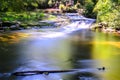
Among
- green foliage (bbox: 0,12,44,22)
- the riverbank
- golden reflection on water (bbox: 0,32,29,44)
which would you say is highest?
green foliage (bbox: 0,12,44,22)

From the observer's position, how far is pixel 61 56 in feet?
82.4

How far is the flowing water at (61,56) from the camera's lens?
64.2 ft

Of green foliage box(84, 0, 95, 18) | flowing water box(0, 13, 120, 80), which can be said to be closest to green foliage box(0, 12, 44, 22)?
green foliage box(84, 0, 95, 18)

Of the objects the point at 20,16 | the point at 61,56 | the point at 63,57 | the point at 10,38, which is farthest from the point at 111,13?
the point at 63,57

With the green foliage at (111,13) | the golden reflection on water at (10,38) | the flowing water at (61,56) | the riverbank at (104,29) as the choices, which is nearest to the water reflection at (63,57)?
the flowing water at (61,56)

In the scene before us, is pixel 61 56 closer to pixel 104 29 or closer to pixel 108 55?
pixel 108 55

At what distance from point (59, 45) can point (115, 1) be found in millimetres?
14740

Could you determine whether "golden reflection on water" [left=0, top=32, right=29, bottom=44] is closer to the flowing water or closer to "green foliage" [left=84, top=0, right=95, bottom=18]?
the flowing water

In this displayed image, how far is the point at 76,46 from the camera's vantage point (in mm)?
29969

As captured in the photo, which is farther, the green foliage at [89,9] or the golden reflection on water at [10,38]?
the green foliage at [89,9]

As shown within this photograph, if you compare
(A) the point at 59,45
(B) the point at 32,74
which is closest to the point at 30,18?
(A) the point at 59,45

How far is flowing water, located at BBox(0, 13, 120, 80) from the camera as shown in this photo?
770 inches

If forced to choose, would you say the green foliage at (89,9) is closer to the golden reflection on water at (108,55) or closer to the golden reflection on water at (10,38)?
the golden reflection on water at (108,55)

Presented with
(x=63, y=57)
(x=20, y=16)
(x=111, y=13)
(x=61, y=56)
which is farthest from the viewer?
(x=20, y=16)
